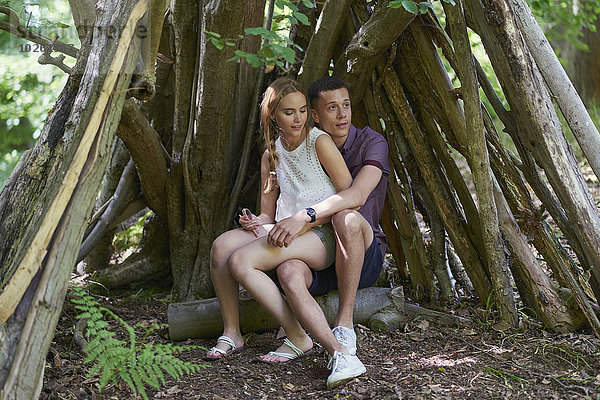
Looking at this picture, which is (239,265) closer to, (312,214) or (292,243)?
(292,243)

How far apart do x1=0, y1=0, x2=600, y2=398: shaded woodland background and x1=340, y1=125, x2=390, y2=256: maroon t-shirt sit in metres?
0.47

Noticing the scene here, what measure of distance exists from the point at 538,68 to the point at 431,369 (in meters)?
1.70

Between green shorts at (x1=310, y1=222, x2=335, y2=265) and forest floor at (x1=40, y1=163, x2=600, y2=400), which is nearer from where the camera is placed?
forest floor at (x1=40, y1=163, x2=600, y2=400)

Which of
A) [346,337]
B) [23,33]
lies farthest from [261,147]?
[23,33]

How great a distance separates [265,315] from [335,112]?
1.20m

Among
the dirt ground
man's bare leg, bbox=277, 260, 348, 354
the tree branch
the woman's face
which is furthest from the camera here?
the tree branch

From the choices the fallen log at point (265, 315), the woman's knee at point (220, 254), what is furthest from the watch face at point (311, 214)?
the fallen log at point (265, 315)

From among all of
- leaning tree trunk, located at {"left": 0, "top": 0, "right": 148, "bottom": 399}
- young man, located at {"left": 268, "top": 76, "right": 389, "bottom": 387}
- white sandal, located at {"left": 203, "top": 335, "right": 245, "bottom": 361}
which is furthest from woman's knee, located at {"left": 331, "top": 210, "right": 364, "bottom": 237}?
leaning tree trunk, located at {"left": 0, "top": 0, "right": 148, "bottom": 399}

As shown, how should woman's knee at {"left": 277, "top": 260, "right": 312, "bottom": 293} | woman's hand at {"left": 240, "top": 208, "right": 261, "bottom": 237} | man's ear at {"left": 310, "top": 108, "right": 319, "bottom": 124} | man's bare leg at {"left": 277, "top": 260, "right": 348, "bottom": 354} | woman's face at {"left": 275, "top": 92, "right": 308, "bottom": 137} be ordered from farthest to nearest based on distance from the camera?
man's ear at {"left": 310, "top": 108, "right": 319, "bottom": 124} < woman's hand at {"left": 240, "top": 208, "right": 261, "bottom": 237} < woman's face at {"left": 275, "top": 92, "right": 308, "bottom": 137} < woman's knee at {"left": 277, "top": 260, "right": 312, "bottom": 293} < man's bare leg at {"left": 277, "top": 260, "right": 348, "bottom": 354}

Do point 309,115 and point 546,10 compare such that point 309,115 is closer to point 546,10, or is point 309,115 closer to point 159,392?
point 159,392

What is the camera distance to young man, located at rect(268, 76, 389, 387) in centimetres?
259

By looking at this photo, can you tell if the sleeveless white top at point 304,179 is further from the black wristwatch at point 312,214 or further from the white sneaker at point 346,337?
the white sneaker at point 346,337

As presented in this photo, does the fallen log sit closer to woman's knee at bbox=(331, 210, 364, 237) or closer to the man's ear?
woman's knee at bbox=(331, 210, 364, 237)

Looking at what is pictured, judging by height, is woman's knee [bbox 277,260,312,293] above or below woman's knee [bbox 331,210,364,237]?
below
